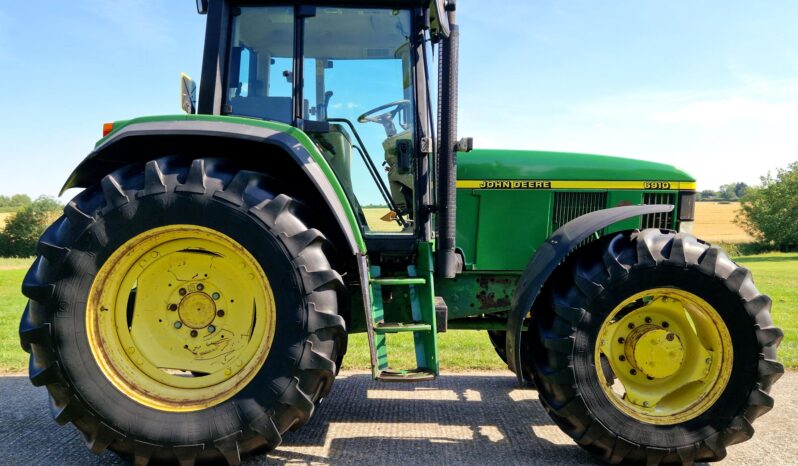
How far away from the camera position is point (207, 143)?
2645 mm

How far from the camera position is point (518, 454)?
268cm

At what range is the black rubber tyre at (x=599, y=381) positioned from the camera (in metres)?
2.52

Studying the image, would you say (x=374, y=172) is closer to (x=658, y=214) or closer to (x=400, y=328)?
(x=400, y=328)

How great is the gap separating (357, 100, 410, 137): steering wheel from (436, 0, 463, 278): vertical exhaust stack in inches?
13.8

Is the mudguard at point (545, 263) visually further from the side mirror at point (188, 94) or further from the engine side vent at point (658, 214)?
the side mirror at point (188, 94)

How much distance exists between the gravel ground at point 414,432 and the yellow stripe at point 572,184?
147 cm

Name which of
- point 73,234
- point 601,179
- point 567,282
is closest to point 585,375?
point 567,282

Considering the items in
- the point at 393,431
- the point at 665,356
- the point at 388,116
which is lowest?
the point at 393,431

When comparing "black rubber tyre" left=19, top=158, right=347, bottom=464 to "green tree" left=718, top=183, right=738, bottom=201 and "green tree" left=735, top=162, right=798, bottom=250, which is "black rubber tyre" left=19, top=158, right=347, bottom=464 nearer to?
"green tree" left=735, top=162, right=798, bottom=250

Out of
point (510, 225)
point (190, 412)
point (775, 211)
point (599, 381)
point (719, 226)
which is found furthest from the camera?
point (719, 226)

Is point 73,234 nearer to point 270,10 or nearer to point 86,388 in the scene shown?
point 86,388

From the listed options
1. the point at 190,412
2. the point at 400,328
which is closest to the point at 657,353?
the point at 400,328

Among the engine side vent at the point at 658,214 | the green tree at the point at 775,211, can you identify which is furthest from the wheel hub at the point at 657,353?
the green tree at the point at 775,211

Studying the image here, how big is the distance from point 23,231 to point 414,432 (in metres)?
44.1
